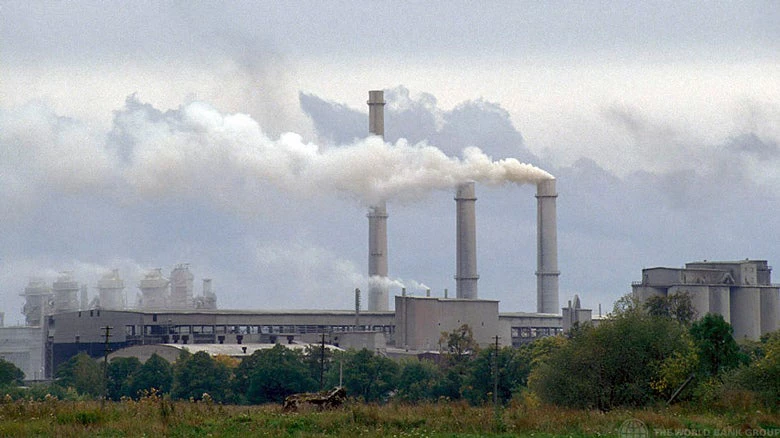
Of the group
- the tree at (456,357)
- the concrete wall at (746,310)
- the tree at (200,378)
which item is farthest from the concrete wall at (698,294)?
the tree at (200,378)

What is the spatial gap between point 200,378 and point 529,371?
23603mm

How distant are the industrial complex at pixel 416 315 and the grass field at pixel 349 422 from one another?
290 ft

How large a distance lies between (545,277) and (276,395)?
66192 mm

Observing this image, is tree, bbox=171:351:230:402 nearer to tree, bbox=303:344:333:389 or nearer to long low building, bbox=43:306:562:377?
tree, bbox=303:344:333:389

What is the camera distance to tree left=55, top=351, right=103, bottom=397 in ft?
345

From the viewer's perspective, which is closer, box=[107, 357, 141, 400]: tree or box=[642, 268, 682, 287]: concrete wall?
box=[107, 357, 141, 400]: tree

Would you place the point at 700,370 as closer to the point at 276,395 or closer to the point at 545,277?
the point at 276,395

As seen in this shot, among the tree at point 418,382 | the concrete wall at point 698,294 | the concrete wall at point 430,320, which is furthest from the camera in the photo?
the concrete wall at point 430,320

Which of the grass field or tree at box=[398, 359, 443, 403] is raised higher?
the grass field

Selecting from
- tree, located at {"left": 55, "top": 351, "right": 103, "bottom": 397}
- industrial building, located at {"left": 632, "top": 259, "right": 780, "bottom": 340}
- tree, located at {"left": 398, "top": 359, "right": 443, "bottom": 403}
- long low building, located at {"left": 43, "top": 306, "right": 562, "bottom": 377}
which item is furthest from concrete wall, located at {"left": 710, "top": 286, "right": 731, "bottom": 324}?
tree, located at {"left": 55, "top": 351, "right": 103, "bottom": 397}

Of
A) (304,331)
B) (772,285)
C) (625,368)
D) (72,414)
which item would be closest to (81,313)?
(304,331)

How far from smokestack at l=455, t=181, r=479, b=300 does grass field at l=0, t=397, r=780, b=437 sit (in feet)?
348

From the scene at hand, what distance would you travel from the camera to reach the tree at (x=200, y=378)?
9450 cm

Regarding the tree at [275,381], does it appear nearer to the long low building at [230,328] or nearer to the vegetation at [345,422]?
the long low building at [230,328]
